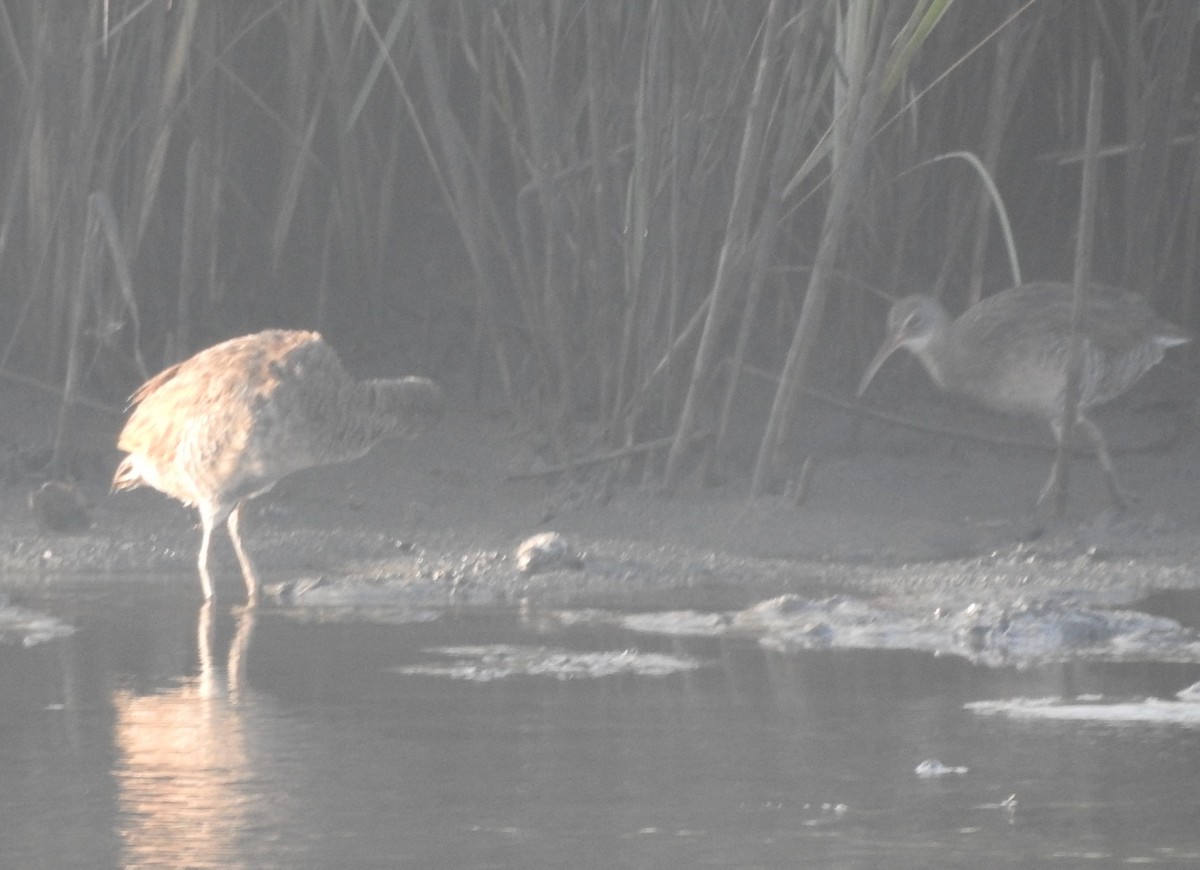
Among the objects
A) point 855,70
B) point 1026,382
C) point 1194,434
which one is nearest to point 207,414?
point 855,70

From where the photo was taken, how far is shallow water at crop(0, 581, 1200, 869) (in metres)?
3.67

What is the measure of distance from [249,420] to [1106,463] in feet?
9.91

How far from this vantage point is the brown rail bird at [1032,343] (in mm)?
8734

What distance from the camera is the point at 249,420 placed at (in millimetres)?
6941

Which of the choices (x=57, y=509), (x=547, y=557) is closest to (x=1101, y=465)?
(x=547, y=557)

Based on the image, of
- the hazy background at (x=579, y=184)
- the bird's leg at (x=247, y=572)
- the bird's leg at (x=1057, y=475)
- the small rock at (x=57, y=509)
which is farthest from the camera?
the bird's leg at (x=1057, y=475)

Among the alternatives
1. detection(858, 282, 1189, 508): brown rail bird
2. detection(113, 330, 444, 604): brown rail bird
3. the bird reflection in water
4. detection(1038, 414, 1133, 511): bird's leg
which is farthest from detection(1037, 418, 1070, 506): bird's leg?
the bird reflection in water

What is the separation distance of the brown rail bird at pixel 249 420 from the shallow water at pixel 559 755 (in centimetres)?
120

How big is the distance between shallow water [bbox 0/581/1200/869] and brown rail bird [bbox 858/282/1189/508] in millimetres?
3443

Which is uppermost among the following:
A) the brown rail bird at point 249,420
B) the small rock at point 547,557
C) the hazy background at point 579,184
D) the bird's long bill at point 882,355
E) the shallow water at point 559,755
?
the hazy background at point 579,184

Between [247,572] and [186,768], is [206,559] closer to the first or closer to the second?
[247,572]

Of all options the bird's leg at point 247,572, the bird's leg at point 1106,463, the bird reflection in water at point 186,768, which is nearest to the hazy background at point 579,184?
the bird's leg at point 1106,463

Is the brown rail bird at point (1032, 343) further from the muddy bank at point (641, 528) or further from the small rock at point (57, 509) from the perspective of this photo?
the small rock at point (57, 509)

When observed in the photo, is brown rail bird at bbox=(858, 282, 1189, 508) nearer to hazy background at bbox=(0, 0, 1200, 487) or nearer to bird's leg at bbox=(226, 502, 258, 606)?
hazy background at bbox=(0, 0, 1200, 487)
